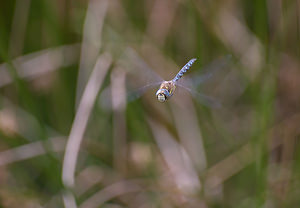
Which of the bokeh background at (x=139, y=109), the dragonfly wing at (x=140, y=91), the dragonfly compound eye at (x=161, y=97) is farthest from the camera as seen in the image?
the bokeh background at (x=139, y=109)

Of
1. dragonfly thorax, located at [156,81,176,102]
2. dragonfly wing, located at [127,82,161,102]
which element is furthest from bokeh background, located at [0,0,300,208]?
dragonfly thorax, located at [156,81,176,102]

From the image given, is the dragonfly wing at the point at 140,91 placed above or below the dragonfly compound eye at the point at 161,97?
above

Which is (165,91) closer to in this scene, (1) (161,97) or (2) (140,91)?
(1) (161,97)

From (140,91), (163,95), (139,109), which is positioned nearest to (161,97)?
(163,95)

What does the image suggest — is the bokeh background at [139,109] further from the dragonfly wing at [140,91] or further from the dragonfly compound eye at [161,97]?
the dragonfly compound eye at [161,97]

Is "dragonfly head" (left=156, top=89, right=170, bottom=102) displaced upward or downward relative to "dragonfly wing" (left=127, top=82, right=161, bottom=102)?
→ downward

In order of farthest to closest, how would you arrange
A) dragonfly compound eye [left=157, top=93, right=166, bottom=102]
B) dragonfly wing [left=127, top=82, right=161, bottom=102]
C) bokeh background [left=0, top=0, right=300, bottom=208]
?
bokeh background [left=0, top=0, right=300, bottom=208] → dragonfly wing [left=127, top=82, right=161, bottom=102] → dragonfly compound eye [left=157, top=93, right=166, bottom=102]

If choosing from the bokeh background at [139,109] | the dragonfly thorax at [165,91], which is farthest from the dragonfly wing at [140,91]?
the bokeh background at [139,109]

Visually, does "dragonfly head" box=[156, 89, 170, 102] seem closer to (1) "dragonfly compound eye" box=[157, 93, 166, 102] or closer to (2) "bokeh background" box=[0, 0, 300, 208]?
(1) "dragonfly compound eye" box=[157, 93, 166, 102]
